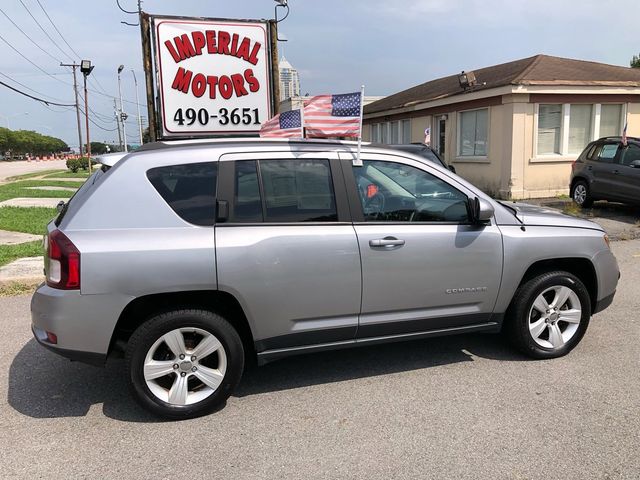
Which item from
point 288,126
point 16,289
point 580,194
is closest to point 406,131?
point 580,194

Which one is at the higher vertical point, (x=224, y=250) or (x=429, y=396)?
(x=224, y=250)

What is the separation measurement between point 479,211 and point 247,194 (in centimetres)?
167

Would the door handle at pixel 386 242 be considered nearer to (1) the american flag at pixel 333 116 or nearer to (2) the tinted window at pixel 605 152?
(1) the american flag at pixel 333 116

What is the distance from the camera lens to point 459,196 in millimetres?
4000

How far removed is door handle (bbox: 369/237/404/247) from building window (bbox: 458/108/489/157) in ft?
41.8

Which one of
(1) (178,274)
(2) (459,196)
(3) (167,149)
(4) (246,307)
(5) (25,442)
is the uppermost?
(3) (167,149)

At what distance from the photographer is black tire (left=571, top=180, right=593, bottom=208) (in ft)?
39.4

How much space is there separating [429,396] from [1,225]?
9864 millimetres

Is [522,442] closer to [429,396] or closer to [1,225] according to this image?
[429,396]

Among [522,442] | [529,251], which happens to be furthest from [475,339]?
[522,442]

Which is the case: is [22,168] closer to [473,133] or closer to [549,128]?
[473,133]

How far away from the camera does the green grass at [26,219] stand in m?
10.1

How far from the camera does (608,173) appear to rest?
37.2 ft

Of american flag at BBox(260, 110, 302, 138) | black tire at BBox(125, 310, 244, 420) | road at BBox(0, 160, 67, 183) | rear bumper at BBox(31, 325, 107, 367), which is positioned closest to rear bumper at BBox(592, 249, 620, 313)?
american flag at BBox(260, 110, 302, 138)
